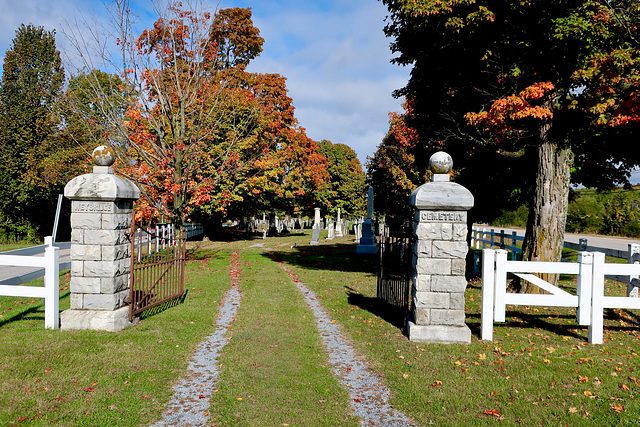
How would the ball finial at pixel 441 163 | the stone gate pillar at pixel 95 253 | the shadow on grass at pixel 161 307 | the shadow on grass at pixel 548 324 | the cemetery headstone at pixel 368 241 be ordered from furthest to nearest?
the cemetery headstone at pixel 368 241
the shadow on grass at pixel 161 307
the shadow on grass at pixel 548 324
the stone gate pillar at pixel 95 253
the ball finial at pixel 441 163

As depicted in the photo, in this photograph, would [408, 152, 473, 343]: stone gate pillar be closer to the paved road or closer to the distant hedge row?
the paved road

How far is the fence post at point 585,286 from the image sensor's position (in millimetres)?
6629

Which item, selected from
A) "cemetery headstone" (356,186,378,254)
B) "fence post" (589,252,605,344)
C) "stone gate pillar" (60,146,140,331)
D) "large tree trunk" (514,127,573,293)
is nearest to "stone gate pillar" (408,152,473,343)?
"fence post" (589,252,605,344)

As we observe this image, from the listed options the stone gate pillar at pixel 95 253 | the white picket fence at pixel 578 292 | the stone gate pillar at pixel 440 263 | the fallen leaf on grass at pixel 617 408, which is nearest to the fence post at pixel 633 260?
the white picket fence at pixel 578 292

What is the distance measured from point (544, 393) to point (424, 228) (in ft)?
9.11

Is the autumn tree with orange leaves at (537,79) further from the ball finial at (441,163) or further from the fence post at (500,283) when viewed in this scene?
the fence post at (500,283)

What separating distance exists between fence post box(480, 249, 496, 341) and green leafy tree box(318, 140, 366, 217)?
41715 mm

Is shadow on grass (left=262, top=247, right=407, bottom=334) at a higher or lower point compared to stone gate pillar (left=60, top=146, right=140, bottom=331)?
lower

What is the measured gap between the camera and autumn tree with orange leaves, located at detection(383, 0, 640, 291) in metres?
9.03

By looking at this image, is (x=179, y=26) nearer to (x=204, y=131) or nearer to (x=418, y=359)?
(x=204, y=131)

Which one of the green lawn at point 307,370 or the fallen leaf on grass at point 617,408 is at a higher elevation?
the fallen leaf on grass at point 617,408

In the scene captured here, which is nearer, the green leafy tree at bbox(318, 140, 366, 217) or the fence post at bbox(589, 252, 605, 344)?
the fence post at bbox(589, 252, 605, 344)

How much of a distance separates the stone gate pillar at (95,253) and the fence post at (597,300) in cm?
780

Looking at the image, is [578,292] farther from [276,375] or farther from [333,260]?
[333,260]
